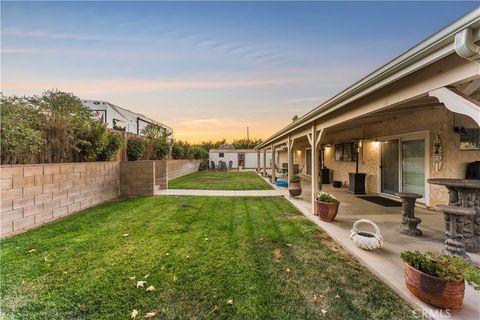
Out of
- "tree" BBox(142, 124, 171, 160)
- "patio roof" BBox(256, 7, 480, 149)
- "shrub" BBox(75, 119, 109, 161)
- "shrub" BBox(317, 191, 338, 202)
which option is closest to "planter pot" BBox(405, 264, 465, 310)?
"patio roof" BBox(256, 7, 480, 149)

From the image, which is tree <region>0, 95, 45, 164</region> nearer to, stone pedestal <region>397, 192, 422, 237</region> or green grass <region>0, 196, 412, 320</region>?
green grass <region>0, 196, 412, 320</region>

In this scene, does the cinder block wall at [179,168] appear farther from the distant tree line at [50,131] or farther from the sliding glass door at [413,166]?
the sliding glass door at [413,166]

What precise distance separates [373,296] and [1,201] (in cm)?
578

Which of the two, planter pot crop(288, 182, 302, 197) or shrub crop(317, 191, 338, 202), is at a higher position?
shrub crop(317, 191, 338, 202)

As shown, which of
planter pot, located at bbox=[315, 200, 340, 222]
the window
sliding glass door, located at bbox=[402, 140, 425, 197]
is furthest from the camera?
the window

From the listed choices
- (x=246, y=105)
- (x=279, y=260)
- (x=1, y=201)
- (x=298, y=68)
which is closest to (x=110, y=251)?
(x=1, y=201)

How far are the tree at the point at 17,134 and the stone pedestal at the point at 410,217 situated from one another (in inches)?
288

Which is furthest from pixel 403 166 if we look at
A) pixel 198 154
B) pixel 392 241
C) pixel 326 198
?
pixel 198 154

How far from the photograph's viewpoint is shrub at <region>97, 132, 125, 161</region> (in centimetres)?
754

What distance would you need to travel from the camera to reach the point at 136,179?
27.9ft

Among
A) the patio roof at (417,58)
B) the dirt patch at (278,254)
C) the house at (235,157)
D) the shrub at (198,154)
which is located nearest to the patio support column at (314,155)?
the patio roof at (417,58)

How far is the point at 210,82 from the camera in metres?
10.4

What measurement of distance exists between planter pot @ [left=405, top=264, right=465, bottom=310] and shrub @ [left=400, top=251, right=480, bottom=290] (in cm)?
6

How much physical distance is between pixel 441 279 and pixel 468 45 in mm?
2001
